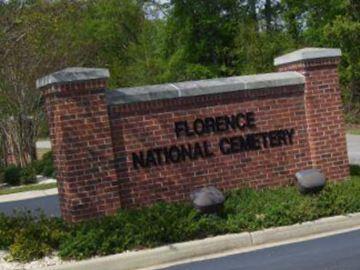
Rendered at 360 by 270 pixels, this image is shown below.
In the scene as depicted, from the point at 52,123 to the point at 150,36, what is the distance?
115ft

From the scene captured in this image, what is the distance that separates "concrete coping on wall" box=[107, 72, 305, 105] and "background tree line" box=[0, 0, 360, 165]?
15470 millimetres

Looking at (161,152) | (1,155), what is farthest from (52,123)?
(1,155)

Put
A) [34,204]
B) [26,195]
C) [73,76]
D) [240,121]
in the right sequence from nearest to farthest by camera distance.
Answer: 1. [73,76]
2. [240,121]
3. [34,204]
4. [26,195]

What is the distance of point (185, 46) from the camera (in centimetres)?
4078

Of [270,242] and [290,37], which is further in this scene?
[290,37]

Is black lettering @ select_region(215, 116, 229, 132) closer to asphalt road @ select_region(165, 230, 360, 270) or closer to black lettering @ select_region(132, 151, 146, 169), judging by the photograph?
black lettering @ select_region(132, 151, 146, 169)

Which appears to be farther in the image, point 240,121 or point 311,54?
point 311,54

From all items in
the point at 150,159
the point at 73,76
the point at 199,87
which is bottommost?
the point at 150,159

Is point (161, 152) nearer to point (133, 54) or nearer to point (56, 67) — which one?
point (56, 67)

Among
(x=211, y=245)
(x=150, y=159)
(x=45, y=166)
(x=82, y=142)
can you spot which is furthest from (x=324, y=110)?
(x=45, y=166)

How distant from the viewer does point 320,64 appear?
12.6 meters

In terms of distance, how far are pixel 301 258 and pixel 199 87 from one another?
3.92 meters

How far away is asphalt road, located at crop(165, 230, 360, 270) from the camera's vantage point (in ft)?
26.8

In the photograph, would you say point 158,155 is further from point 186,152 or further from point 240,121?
point 240,121
